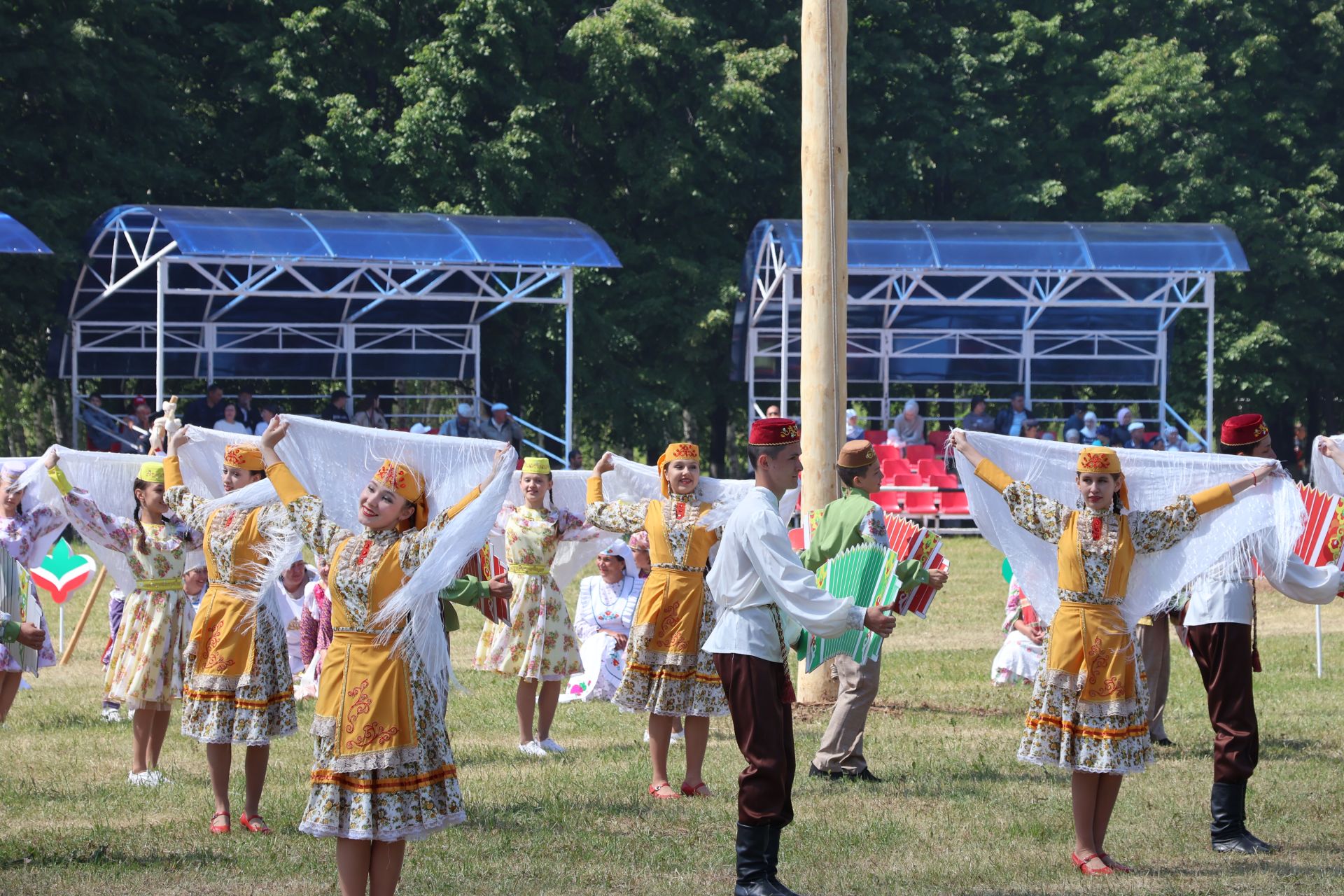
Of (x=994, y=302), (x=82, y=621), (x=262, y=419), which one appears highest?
(x=994, y=302)

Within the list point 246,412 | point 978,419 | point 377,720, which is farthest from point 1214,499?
point 978,419

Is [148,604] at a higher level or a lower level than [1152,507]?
lower

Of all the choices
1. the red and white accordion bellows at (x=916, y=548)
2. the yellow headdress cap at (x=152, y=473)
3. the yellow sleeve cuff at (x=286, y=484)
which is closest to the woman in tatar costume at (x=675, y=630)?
the red and white accordion bellows at (x=916, y=548)

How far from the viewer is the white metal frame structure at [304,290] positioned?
20.8 m

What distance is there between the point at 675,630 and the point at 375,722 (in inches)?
110

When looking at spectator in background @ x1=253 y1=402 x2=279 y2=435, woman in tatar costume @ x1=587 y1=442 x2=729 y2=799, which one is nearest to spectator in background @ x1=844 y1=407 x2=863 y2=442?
spectator in background @ x1=253 y1=402 x2=279 y2=435

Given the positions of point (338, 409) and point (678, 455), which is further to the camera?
point (338, 409)

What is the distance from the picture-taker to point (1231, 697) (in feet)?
22.4

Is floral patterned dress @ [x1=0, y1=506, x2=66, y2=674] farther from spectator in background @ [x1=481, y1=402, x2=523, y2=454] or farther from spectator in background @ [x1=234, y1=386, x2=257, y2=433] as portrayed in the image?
spectator in background @ [x1=481, y1=402, x2=523, y2=454]

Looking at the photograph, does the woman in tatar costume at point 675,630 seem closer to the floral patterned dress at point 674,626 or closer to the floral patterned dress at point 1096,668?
the floral patterned dress at point 674,626

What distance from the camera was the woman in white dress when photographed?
11266mm

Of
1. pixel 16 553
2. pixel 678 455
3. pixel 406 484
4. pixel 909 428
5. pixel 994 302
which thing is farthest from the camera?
pixel 909 428

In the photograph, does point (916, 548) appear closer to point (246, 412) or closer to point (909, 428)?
point (246, 412)

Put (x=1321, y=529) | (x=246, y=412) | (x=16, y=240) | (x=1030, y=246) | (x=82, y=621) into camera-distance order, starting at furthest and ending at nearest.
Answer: (x=1030, y=246) → (x=246, y=412) → (x=16, y=240) → (x=82, y=621) → (x=1321, y=529)
